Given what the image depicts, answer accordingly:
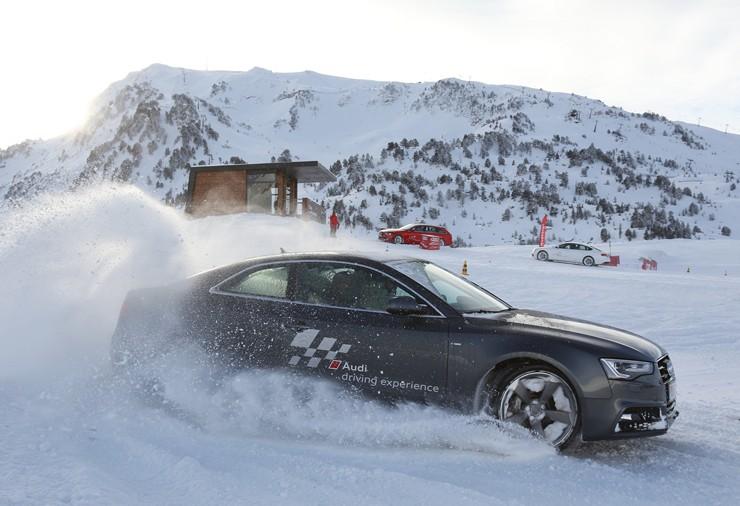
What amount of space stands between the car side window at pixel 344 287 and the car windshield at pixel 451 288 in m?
0.22

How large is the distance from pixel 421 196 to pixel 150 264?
55883 mm

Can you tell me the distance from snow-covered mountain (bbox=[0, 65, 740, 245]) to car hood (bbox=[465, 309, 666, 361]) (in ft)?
71.0

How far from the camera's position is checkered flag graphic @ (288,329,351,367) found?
446cm

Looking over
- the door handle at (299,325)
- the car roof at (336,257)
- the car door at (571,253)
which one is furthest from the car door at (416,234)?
the door handle at (299,325)

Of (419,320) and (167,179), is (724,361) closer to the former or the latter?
(419,320)

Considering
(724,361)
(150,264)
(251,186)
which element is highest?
(251,186)

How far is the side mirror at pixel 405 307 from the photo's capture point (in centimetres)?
430

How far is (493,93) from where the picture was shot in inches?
4715

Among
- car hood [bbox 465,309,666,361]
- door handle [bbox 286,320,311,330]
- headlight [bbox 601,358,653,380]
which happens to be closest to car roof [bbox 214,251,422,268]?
door handle [bbox 286,320,311,330]

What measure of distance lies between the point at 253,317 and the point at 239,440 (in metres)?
1.09

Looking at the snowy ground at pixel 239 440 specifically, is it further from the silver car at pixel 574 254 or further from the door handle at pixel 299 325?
the silver car at pixel 574 254

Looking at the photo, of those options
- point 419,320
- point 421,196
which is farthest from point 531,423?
point 421,196

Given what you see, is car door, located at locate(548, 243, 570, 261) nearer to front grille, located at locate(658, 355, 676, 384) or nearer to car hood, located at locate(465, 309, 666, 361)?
car hood, located at locate(465, 309, 666, 361)

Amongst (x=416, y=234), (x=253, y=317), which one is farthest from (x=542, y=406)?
(x=416, y=234)
